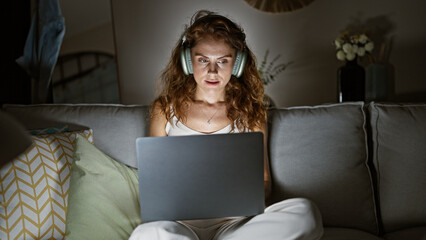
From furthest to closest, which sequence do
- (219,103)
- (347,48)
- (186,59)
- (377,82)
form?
(377,82) < (347,48) < (219,103) < (186,59)

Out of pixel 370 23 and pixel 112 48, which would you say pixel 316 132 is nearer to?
pixel 370 23

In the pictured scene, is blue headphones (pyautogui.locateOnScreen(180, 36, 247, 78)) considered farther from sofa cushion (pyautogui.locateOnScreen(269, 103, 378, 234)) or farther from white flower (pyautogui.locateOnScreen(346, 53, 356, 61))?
white flower (pyautogui.locateOnScreen(346, 53, 356, 61))

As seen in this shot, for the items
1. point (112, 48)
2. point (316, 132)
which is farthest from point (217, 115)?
point (112, 48)

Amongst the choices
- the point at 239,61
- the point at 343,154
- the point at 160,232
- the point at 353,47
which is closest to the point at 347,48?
the point at 353,47

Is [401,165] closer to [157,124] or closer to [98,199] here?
[157,124]

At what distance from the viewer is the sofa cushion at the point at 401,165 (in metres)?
1.44

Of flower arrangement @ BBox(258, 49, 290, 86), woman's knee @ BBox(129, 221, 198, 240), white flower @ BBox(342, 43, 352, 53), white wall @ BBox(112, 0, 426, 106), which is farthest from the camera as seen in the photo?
flower arrangement @ BBox(258, 49, 290, 86)

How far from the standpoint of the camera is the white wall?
100 inches

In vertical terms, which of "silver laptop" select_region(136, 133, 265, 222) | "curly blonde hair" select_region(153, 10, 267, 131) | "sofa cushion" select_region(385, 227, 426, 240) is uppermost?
"curly blonde hair" select_region(153, 10, 267, 131)

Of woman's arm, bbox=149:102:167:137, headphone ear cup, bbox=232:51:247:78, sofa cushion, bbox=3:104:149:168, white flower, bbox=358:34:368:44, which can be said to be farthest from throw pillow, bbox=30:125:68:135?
white flower, bbox=358:34:368:44

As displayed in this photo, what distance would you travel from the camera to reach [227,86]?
5.57 feet

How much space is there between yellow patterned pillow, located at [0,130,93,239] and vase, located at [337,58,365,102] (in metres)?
1.58

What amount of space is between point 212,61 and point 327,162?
64 cm

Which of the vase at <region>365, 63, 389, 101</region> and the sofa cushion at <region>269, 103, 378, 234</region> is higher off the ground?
the vase at <region>365, 63, 389, 101</region>
